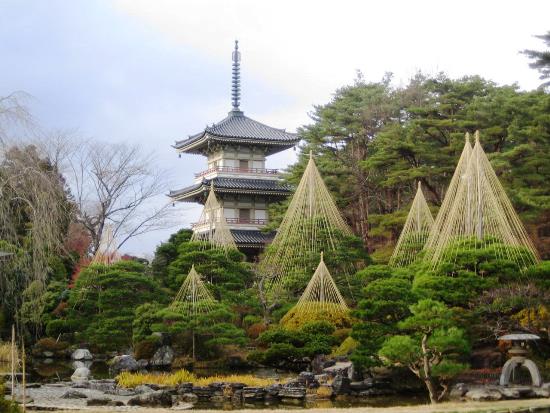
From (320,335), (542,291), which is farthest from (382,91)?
(542,291)

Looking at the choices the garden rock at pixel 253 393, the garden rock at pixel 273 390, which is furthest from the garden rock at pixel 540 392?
the garden rock at pixel 253 393

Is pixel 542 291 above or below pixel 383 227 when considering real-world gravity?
below

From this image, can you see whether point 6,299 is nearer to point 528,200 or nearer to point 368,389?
point 368,389

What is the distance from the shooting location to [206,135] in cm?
3569

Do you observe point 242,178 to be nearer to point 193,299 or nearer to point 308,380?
point 193,299

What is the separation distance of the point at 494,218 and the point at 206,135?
21.3 m

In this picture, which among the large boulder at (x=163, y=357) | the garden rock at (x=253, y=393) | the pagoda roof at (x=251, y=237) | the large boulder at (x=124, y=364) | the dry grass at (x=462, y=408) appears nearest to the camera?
the dry grass at (x=462, y=408)

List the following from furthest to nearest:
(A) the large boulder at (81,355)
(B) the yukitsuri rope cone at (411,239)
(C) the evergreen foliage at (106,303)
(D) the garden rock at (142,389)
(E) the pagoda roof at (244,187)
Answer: (E) the pagoda roof at (244,187) < (A) the large boulder at (81,355) < (C) the evergreen foliage at (106,303) < (B) the yukitsuri rope cone at (411,239) < (D) the garden rock at (142,389)

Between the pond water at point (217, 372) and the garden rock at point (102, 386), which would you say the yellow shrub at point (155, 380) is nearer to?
the garden rock at point (102, 386)

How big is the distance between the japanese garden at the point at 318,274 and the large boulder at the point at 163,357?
6cm

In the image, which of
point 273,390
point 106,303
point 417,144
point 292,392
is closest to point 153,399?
point 273,390

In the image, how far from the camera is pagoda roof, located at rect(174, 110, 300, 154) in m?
36.0

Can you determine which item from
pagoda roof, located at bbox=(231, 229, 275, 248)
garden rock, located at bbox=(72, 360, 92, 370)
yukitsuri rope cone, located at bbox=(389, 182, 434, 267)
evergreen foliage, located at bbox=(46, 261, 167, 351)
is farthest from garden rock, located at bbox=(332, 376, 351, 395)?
pagoda roof, located at bbox=(231, 229, 275, 248)

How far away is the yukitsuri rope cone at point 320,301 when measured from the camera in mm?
19688
